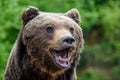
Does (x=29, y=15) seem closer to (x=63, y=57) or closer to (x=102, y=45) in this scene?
(x=63, y=57)

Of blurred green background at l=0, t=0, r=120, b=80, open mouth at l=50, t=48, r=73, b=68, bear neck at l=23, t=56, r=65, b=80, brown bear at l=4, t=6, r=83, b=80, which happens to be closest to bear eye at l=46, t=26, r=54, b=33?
brown bear at l=4, t=6, r=83, b=80

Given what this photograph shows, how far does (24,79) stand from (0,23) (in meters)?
9.94

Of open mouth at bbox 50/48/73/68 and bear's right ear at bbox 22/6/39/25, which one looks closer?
open mouth at bbox 50/48/73/68

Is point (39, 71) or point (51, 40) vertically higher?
point (51, 40)

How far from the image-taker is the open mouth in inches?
253

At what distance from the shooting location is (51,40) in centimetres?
663

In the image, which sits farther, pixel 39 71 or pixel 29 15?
pixel 29 15

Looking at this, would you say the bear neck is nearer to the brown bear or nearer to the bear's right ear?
the brown bear

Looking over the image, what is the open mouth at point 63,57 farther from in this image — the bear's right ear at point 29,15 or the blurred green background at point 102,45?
the blurred green background at point 102,45

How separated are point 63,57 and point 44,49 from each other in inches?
10.9

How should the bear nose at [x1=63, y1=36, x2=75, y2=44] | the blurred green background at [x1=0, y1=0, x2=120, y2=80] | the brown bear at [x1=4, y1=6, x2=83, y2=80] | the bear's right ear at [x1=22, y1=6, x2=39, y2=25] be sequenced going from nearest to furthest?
the bear nose at [x1=63, y1=36, x2=75, y2=44], the brown bear at [x1=4, y1=6, x2=83, y2=80], the bear's right ear at [x1=22, y1=6, x2=39, y2=25], the blurred green background at [x1=0, y1=0, x2=120, y2=80]

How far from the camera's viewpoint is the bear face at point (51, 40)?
6492 mm

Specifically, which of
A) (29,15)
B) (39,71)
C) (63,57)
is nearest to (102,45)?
(29,15)

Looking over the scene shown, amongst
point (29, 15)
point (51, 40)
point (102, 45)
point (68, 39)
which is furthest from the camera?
point (102, 45)
